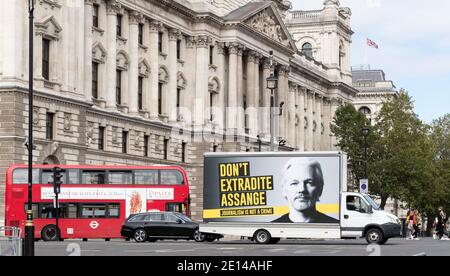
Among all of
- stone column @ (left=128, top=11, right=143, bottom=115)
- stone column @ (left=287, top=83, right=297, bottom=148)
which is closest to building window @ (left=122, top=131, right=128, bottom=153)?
stone column @ (left=128, top=11, right=143, bottom=115)

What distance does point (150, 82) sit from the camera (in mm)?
76062

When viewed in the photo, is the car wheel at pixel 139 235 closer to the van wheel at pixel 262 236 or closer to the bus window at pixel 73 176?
the bus window at pixel 73 176

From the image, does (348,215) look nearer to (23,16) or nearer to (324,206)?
(324,206)

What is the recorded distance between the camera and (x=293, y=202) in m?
41.2

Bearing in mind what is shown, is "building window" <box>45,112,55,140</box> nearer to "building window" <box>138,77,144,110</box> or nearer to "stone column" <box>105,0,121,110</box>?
"stone column" <box>105,0,121,110</box>

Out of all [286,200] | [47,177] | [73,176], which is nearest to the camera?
[286,200]

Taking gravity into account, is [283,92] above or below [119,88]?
above

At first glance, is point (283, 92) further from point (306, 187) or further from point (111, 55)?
point (306, 187)

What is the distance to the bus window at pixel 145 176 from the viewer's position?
4972 centimetres

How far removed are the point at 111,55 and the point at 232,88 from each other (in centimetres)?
2172

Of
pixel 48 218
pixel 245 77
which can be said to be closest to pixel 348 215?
pixel 48 218

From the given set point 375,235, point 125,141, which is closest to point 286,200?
point 375,235

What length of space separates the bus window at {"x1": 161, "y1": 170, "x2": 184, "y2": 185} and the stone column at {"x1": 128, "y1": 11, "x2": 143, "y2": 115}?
22.8m
